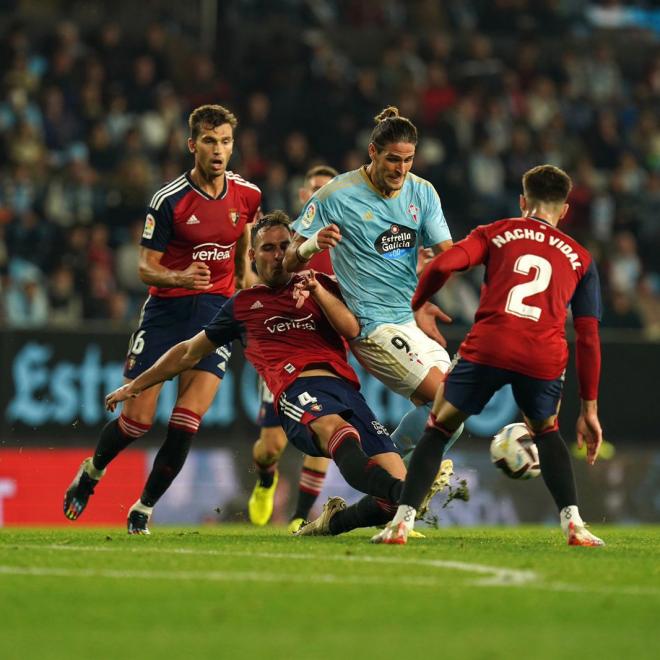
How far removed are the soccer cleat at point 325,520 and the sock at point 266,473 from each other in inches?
92.0

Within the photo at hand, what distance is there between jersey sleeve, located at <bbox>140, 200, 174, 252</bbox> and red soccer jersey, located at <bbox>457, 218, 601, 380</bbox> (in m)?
2.34

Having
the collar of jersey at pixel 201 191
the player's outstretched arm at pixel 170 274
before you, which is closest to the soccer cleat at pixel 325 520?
the player's outstretched arm at pixel 170 274

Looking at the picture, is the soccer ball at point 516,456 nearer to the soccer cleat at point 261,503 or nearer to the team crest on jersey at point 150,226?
the team crest on jersey at point 150,226

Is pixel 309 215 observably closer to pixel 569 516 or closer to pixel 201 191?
pixel 201 191

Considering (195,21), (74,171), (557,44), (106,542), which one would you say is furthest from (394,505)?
(557,44)

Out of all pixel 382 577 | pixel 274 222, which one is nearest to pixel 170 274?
pixel 274 222

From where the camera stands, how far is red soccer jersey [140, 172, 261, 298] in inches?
343

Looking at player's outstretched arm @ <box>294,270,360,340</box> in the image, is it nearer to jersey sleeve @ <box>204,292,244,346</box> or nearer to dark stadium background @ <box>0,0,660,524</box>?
jersey sleeve @ <box>204,292,244,346</box>

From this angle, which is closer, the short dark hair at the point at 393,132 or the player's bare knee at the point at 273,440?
the short dark hair at the point at 393,132

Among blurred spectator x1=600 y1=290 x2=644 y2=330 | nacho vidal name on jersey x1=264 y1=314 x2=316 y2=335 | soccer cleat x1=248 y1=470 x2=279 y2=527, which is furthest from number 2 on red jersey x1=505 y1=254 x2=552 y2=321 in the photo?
blurred spectator x1=600 y1=290 x2=644 y2=330

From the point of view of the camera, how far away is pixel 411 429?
8570 millimetres

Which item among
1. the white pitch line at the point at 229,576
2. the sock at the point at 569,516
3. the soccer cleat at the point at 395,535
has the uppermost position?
the sock at the point at 569,516

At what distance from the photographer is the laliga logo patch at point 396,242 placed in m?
8.32

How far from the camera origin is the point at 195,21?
768 inches
